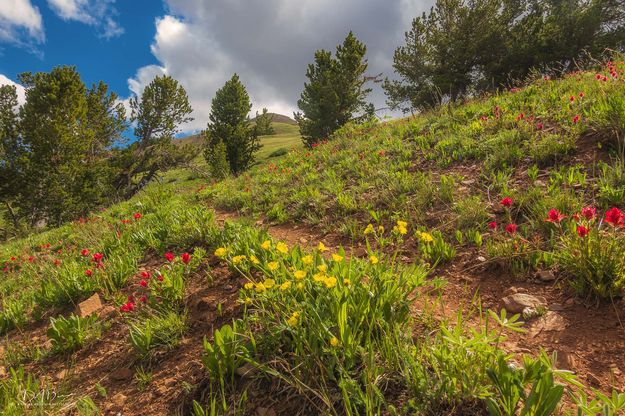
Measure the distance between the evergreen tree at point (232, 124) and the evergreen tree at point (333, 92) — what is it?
6.18 m

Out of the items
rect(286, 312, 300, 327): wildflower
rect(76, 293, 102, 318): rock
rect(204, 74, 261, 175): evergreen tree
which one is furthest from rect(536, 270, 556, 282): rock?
rect(204, 74, 261, 175): evergreen tree

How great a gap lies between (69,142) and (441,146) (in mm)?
22154

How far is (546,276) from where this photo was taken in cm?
275

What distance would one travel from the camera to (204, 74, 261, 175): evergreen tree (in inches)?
1001

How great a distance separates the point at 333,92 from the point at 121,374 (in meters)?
28.9

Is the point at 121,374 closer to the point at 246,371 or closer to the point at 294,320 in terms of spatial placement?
the point at 246,371

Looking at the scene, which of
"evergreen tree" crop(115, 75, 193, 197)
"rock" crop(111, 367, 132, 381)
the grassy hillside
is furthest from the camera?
"evergreen tree" crop(115, 75, 193, 197)

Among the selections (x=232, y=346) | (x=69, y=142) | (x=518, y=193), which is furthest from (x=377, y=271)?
(x=69, y=142)

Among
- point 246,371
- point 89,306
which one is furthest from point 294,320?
point 89,306

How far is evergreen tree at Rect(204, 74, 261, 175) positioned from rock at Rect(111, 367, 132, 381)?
23.7 metres

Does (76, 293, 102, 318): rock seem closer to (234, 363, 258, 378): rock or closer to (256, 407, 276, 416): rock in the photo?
(234, 363, 258, 378): rock

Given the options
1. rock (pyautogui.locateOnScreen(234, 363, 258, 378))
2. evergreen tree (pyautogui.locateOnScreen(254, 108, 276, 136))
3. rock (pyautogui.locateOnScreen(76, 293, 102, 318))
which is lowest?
rock (pyautogui.locateOnScreen(234, 363, 258, 378))

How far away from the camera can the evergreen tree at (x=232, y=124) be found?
25.4m

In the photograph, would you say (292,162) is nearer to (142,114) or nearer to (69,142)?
(69,142)
